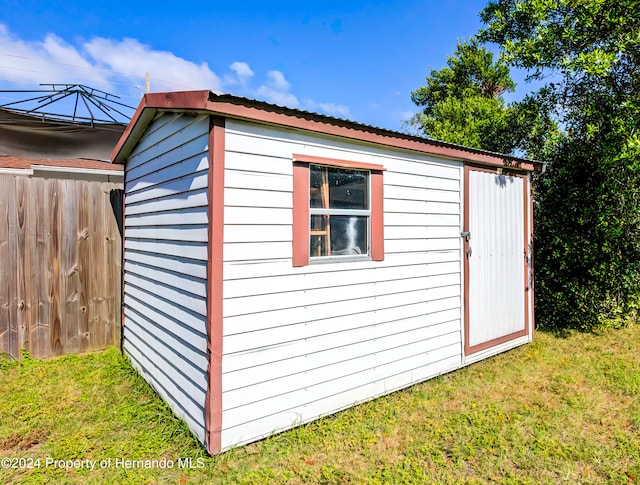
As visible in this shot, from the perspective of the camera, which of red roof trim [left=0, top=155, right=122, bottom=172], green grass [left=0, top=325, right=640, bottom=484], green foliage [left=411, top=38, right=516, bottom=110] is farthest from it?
green foliage [left=411, top=38, right=516, bottom=110]

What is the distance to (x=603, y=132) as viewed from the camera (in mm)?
5406

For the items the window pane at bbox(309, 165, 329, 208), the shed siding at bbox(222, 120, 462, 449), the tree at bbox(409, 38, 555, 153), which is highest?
the tree at bbox(409, 38, 555, 153)

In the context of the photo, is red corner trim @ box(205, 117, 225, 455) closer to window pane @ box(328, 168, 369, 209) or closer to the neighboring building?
window pane @ box(328, 168, 369, 209)

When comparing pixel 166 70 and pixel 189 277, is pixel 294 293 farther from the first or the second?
pixel 166 70

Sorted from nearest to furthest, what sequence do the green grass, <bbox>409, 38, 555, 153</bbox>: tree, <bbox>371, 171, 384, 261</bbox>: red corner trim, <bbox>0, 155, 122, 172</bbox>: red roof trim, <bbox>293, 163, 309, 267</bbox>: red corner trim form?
the green grass → <bbox>293, 163, 309, 267</bbox>: red corner trim → <bbox>371, 171, 384, 261</bbox>: red corner trim → <bbox>0, 155, 122, 172</bbox>: red roof trim → <bbox>409, 38, 555, 153</bbox>: tree

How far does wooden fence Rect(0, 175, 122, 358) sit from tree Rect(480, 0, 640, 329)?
5.98 meters

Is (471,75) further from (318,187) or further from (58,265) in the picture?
(58,265)

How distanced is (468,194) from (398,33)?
8.98 metres

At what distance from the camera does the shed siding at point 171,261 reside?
110 inches

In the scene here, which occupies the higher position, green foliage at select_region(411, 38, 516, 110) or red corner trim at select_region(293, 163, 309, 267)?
green foliage at select_region(411, 38, 516, 110)

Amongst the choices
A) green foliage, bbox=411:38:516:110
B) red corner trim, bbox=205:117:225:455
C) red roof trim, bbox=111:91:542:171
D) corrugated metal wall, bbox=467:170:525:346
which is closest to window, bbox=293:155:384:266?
red roof trim, bbox=111:91:542:171

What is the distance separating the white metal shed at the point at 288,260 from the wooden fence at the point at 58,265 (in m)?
0.28

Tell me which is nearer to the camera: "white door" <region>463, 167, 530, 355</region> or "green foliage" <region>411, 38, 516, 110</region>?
"white door" <region>463, 167, 530, 355</region>

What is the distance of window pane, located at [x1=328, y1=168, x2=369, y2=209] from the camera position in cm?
333
